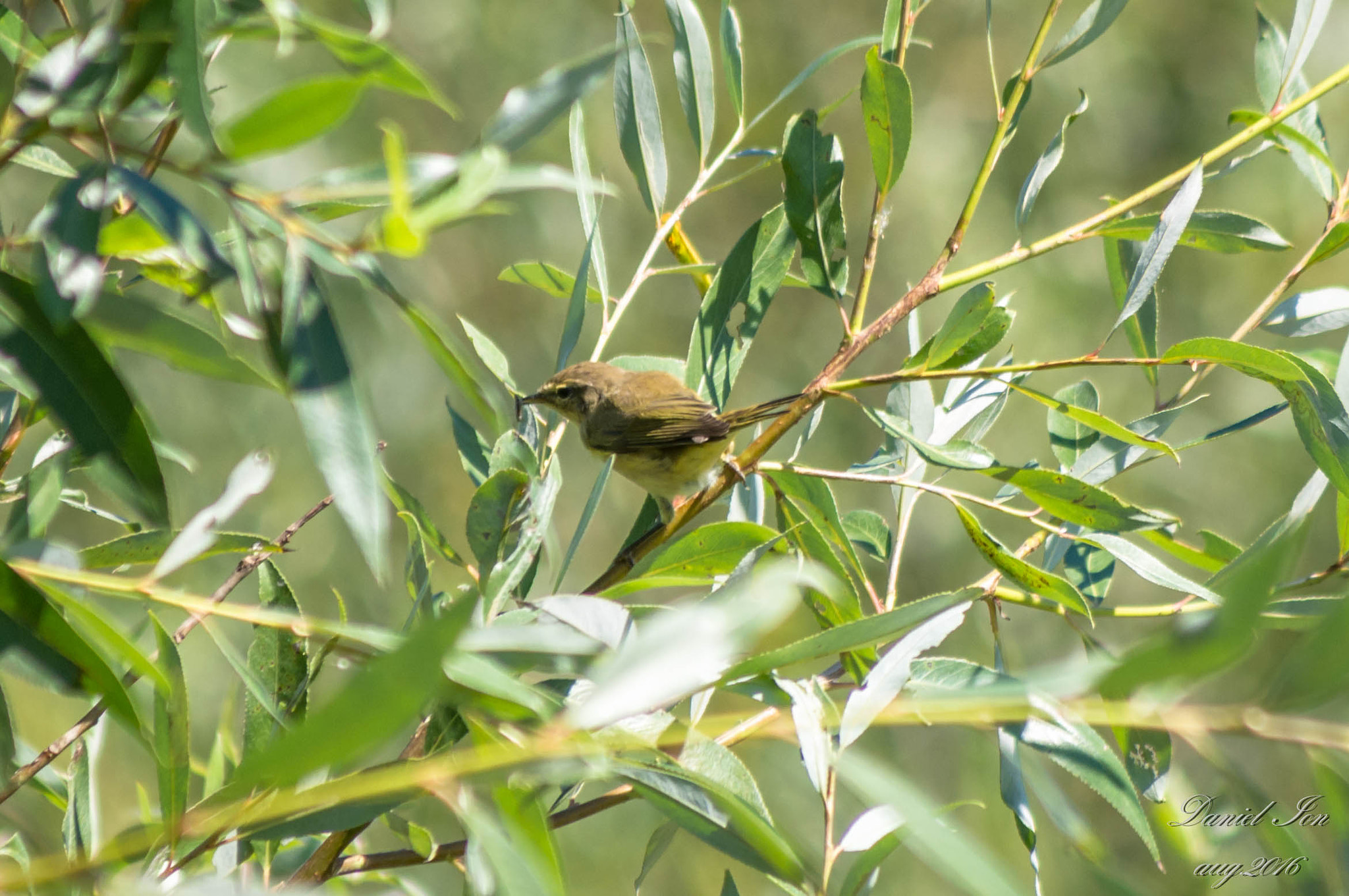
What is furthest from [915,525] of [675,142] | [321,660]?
[321,660]

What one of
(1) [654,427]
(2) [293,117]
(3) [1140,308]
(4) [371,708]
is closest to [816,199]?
(3) [1140,308]

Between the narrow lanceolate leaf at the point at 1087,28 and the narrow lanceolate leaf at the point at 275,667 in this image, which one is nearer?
the narrow lanceolate leaf at the point at 275,667

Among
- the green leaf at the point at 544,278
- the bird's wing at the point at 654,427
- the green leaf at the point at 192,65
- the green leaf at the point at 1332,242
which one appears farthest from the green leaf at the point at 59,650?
the bird's wing at the point at 654,427

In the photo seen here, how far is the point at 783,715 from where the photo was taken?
66 centimetres

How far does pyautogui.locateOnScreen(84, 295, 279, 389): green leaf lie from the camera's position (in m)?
0.58

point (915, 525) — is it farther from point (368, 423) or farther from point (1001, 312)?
point (368, 423)

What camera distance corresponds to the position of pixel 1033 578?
76 cm

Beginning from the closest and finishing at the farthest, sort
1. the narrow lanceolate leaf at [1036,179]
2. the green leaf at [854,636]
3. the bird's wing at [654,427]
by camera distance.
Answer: the green leaf at [854,636] < the narrow lanceolate leaf at [1036,179] < the bird's wing at [654,427]

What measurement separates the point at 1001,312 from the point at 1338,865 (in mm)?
405

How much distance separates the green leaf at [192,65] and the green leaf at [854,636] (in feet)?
1.27

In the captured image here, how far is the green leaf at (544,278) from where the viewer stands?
3.26 feet

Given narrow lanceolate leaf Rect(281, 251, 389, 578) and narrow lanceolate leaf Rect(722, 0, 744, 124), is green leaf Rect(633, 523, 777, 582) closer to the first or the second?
narrow lanceolate leaf Rect(281, 251, 389, 578)

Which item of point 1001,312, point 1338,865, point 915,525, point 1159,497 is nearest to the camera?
point 1338,865

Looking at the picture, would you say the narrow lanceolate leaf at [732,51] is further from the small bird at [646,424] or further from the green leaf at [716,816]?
the small bird at [646,424]
